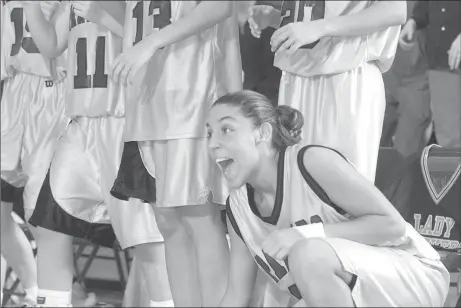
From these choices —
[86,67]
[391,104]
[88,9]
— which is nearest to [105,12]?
[88,9]

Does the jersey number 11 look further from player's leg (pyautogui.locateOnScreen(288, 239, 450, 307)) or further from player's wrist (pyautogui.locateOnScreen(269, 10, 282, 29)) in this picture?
player's leg (pyautogui.locateOnScreen(288, 239, 450, 307))

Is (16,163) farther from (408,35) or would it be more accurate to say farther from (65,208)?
(408,35)

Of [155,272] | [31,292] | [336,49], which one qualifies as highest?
[336,49]

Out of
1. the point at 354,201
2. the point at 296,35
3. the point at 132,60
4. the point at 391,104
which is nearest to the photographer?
the point at 354,201

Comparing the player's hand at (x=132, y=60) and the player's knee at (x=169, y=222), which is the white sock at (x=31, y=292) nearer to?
the player's knee at (x=169, y=222)

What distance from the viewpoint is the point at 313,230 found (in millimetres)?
1903

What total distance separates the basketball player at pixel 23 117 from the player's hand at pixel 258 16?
1.00 m

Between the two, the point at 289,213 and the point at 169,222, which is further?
the point at 169,222

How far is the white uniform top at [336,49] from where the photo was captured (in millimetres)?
2334

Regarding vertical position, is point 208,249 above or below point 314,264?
below

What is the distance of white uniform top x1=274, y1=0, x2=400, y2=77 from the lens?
2.33 m

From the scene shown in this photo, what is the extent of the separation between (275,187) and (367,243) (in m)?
0.29

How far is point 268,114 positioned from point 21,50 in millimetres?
1550

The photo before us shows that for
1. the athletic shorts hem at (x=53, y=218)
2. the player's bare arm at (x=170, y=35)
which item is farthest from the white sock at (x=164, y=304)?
the player's bare arm at (x=170, y=35)
